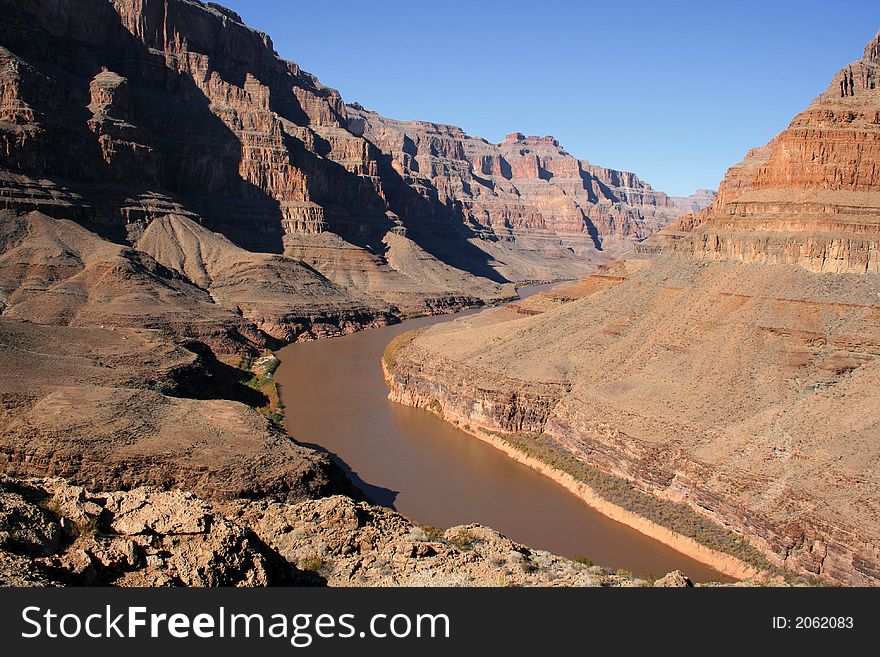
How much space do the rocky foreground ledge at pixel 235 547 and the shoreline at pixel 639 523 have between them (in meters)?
11.6

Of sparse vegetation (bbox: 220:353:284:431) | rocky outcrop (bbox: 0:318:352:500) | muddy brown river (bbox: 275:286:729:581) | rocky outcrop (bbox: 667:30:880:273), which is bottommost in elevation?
muddy brown river (bbox: 275:286:729:581)

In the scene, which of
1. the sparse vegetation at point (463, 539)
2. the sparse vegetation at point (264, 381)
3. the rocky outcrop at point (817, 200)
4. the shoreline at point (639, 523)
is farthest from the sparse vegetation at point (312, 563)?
the rocky outcrop at point (817, 200)

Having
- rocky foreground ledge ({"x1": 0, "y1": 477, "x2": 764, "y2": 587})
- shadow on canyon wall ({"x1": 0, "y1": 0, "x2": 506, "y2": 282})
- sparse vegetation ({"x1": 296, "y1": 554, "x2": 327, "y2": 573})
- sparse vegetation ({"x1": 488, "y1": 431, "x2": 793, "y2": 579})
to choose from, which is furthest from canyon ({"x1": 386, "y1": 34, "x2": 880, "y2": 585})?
shadow on canyon wall ({"x1": 0, "y1": 0, "x2": 506, "y2": 282})

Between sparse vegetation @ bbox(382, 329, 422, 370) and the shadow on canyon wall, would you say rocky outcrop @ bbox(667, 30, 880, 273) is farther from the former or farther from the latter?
the shadow on canyon wall

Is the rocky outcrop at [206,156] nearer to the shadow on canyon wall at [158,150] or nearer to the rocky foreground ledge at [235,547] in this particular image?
the shadow on canyon wall at [158,150]

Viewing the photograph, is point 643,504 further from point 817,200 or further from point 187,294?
point 187,294

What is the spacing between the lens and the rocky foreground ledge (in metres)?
14.6

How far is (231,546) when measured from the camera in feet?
53.1

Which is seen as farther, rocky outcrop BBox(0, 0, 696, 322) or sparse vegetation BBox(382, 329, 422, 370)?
rocky outcrop BBox(0, 0, 696, 322)

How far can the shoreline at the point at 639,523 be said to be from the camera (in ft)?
102

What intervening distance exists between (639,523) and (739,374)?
10840 millimetres

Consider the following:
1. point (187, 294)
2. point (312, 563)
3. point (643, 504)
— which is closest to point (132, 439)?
point (312, 563)

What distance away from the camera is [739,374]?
138ft

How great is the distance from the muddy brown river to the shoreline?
31cm
